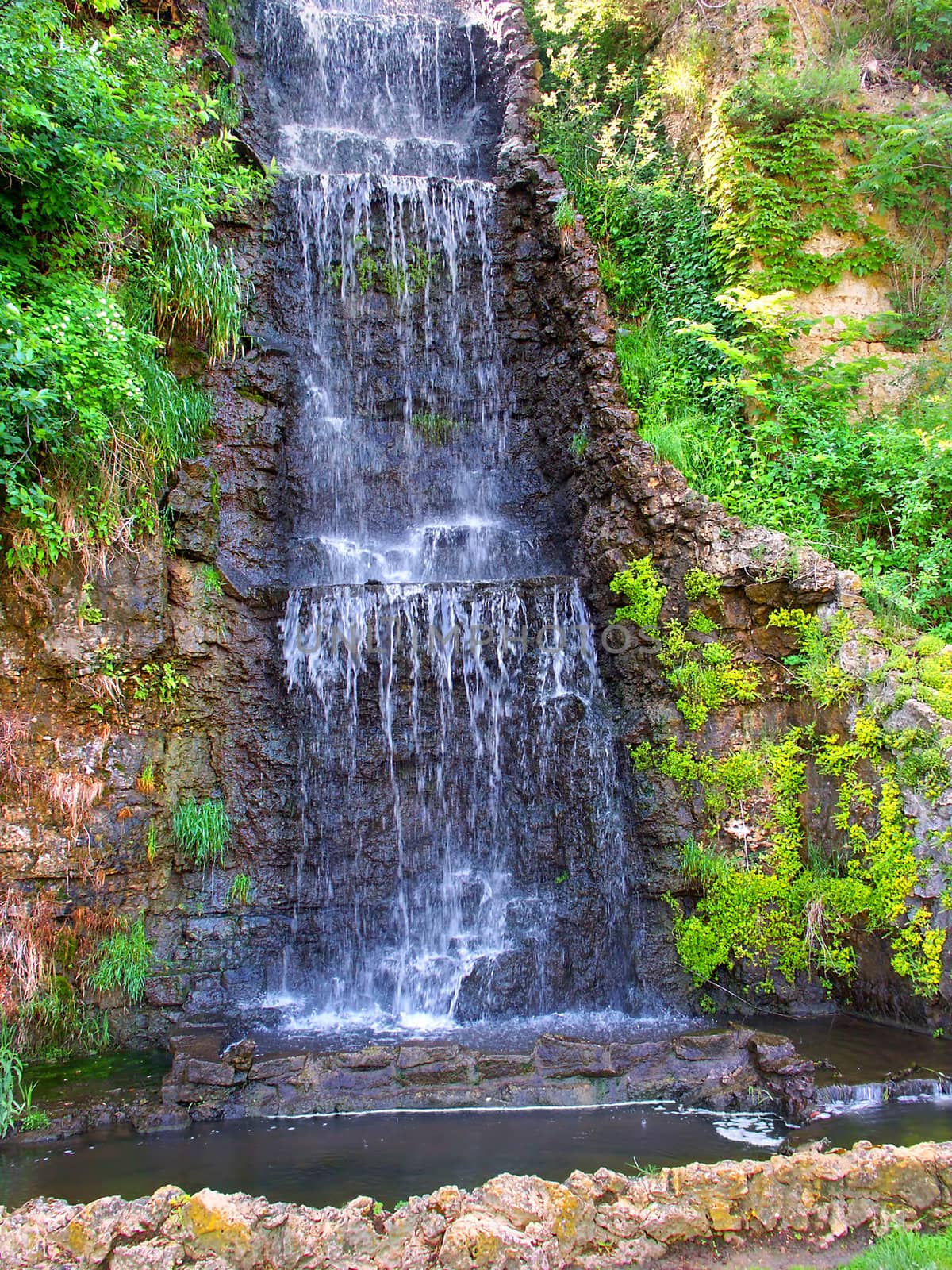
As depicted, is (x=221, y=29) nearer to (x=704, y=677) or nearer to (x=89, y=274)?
(x=89, y=274)

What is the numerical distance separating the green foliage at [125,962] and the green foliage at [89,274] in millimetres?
2995

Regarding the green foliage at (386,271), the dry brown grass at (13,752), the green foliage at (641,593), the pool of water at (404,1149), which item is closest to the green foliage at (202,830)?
the dry brown grass at (13,752)

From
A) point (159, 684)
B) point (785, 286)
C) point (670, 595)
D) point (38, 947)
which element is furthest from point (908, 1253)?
point (785, 286)

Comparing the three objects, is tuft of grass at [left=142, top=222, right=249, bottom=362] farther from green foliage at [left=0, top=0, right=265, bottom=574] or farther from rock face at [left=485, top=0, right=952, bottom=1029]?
rock face at [left=485, top=0, right=952, bottom=1029]

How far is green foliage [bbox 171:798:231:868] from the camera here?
725cm

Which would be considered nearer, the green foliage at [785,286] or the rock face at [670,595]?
the rock face at [670,595]

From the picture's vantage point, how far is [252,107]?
11258 mm

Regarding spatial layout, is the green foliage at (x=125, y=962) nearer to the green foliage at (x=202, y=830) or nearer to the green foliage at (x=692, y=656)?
the green foliage at (x=202, y=830)

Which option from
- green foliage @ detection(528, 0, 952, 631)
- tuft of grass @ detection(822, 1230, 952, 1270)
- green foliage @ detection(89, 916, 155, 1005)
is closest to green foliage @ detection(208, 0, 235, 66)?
green foliage @ detection(528, 0, 952, 631)

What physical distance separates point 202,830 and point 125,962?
1.15 metres

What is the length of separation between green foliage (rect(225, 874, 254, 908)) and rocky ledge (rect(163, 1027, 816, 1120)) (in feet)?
4.62

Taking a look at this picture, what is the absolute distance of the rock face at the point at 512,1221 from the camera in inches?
130

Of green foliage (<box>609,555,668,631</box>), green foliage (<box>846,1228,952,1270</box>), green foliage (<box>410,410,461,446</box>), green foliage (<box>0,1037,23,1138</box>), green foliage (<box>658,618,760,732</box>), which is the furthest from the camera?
green foliage (<box>410,410,461,446</box>)

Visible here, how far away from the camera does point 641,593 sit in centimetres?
793
